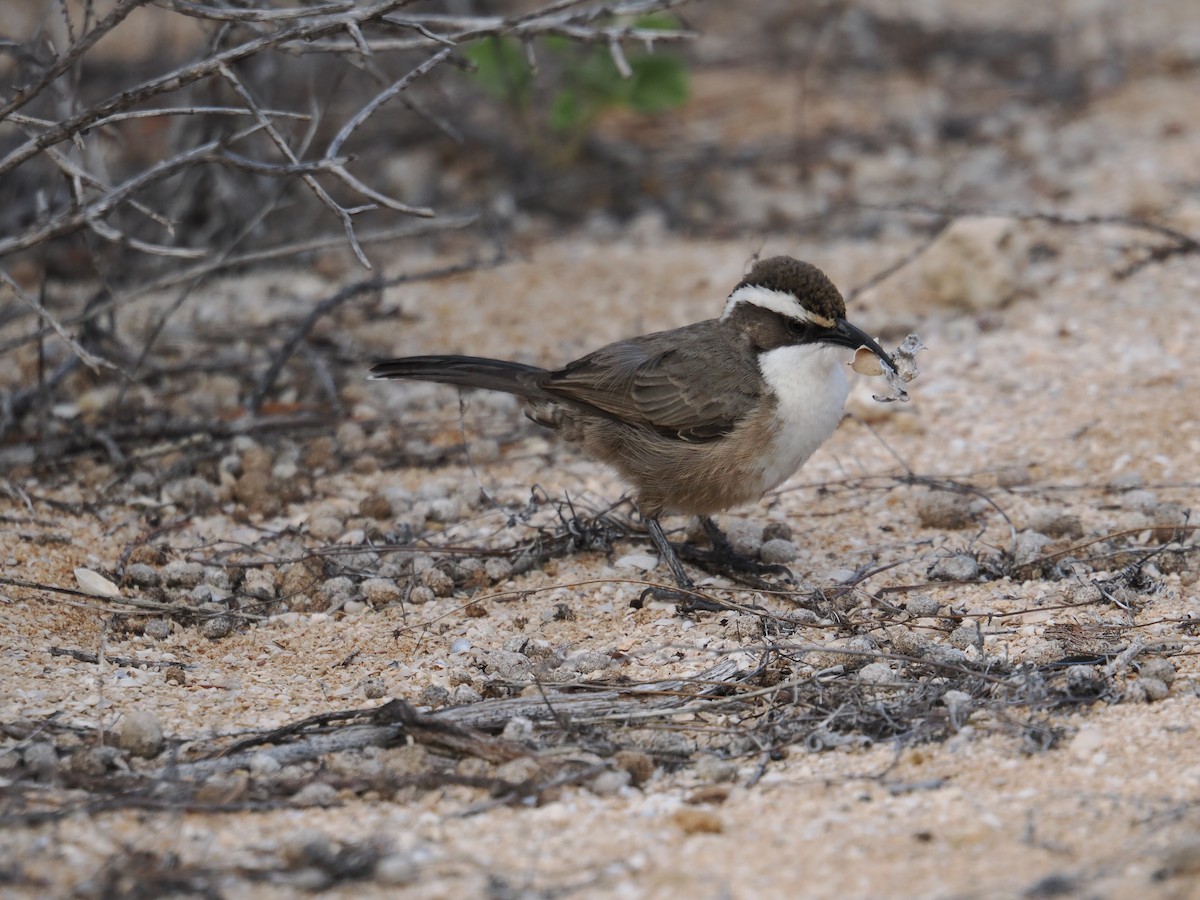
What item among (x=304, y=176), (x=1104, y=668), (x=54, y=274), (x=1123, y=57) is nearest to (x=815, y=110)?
(x=1123, y=57)

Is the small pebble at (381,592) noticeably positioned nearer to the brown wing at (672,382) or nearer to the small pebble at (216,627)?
the small pebble at (216,627)

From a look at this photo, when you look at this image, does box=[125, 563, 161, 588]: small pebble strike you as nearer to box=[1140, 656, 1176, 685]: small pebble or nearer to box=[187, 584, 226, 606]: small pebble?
box=[187, 584, 226, 606]: small pebble

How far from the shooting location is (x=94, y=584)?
504cm

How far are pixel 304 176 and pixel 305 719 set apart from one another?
2.01 m

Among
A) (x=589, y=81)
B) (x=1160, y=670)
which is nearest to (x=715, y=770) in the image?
(x=1160, y=670)

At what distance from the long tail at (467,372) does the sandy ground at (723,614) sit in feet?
1.87

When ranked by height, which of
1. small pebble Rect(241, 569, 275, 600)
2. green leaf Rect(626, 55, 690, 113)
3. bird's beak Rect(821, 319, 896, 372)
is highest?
green leaf Rect(626, 55, 690, 113)

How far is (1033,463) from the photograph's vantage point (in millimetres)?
6098

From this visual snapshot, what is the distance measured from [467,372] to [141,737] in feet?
7.57

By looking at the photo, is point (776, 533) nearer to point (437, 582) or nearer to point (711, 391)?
point (711, 391)

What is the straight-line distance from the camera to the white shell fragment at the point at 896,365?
5.25 m

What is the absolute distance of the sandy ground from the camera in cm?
325

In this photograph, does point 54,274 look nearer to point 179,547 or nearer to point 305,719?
point 179,547

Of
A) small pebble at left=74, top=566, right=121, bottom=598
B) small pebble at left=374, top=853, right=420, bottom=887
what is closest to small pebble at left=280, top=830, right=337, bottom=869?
small pebble at left=374, top=853, right=420, bottom=887
